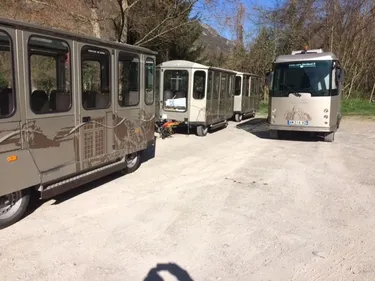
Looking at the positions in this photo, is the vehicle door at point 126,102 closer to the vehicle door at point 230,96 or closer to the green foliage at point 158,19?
the green foliage at point 158,19

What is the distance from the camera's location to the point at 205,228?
4.50 meters

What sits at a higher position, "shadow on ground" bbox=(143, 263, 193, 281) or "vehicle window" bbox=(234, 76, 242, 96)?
"vehicle window" bbox=(234, 76, 242, 96)

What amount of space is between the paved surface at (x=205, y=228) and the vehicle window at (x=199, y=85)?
15.5ft

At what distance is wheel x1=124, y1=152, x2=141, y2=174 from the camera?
7.08m

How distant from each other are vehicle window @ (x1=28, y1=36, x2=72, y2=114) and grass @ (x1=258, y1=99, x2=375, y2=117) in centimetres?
1845

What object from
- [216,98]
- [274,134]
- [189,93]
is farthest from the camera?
[216,98]

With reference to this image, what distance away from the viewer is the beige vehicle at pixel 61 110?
166 inches

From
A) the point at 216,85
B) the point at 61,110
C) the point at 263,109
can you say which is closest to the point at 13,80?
the point at 61,110

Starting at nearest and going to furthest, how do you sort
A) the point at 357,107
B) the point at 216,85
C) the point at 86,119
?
the point at 86,119 → the point at 216,85 → the point at 357,107

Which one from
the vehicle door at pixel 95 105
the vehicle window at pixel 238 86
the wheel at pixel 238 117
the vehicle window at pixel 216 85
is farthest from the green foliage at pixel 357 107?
the vehicle door at pixel 95 105

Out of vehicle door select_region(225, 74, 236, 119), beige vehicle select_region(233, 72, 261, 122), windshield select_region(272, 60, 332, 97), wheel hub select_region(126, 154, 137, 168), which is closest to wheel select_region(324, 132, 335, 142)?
windshield select_region(272, 60, 332, 97)

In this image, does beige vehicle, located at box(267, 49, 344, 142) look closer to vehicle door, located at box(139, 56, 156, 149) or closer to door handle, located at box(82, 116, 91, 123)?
vehicle door, located at box(139, 56, 156, 149)

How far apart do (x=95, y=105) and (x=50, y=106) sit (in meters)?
0.94

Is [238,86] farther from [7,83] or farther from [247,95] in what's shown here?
[7,83]
